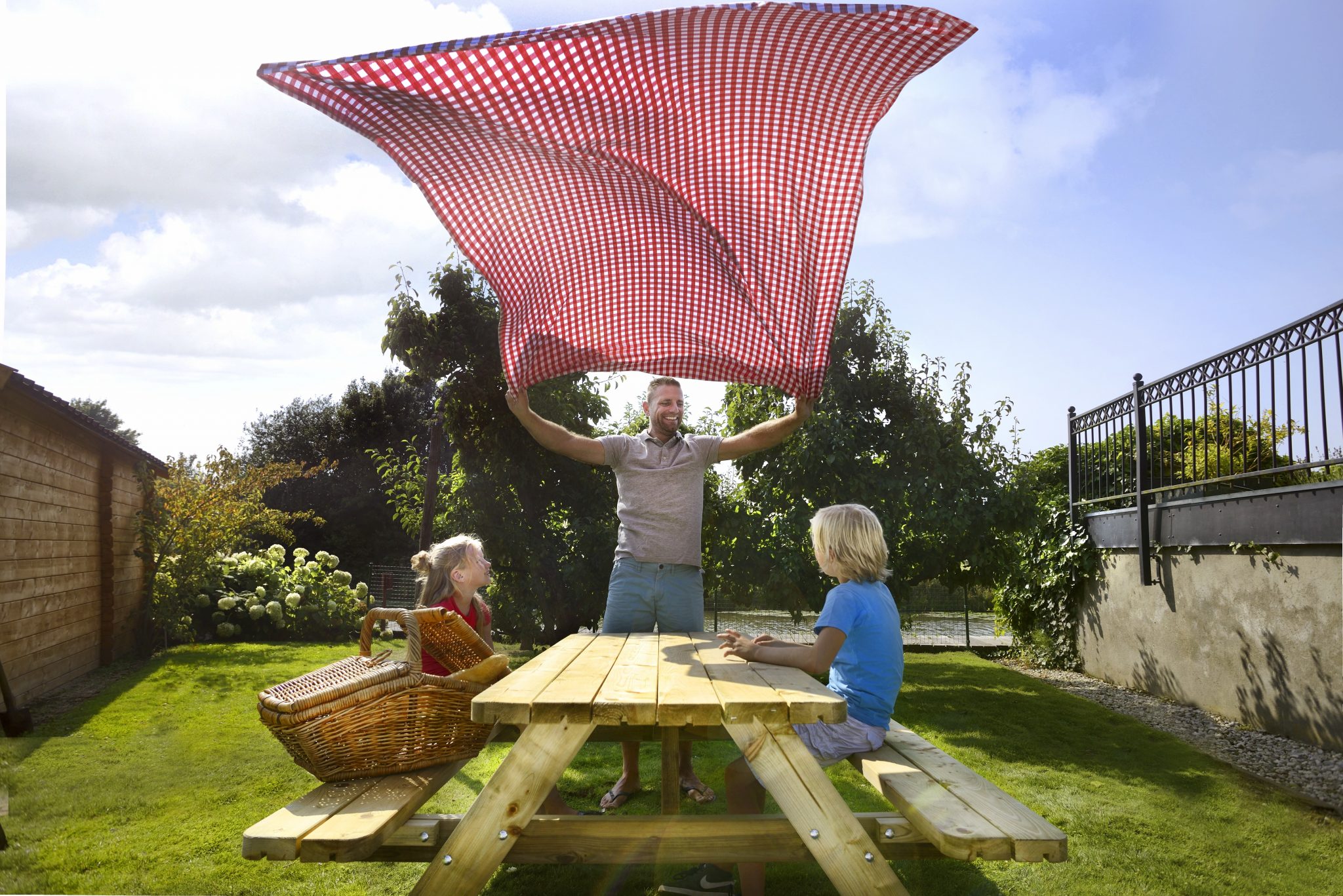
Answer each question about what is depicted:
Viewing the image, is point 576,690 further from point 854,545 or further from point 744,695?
point 854,545

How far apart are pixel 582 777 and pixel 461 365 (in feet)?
20.9

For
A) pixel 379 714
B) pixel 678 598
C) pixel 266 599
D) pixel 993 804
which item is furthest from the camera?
pixel 266 599

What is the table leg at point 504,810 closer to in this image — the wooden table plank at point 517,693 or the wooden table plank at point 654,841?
the wooden table plank at point 517,693

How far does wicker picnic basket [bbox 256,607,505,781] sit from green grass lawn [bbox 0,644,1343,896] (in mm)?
891

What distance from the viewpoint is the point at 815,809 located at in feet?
7.17

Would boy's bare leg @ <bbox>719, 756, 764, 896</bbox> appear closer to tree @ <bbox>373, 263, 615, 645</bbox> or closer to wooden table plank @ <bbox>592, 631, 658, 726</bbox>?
wooden table plank @ <bbox>592, 631, 658, 726</bbox>

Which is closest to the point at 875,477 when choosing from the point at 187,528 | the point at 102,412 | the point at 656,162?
the point at 656,162

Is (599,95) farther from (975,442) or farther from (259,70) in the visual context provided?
(975,442)

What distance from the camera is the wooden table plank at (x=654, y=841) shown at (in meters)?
2.47

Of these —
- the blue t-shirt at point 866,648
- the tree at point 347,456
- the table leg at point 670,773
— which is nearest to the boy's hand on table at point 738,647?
the blue t-shirt at point 866,648

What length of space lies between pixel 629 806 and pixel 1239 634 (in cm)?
522

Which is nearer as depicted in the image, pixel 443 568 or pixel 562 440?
pixel 443 568

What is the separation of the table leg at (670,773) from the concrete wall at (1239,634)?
4.80m

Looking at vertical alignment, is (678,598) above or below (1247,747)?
above
